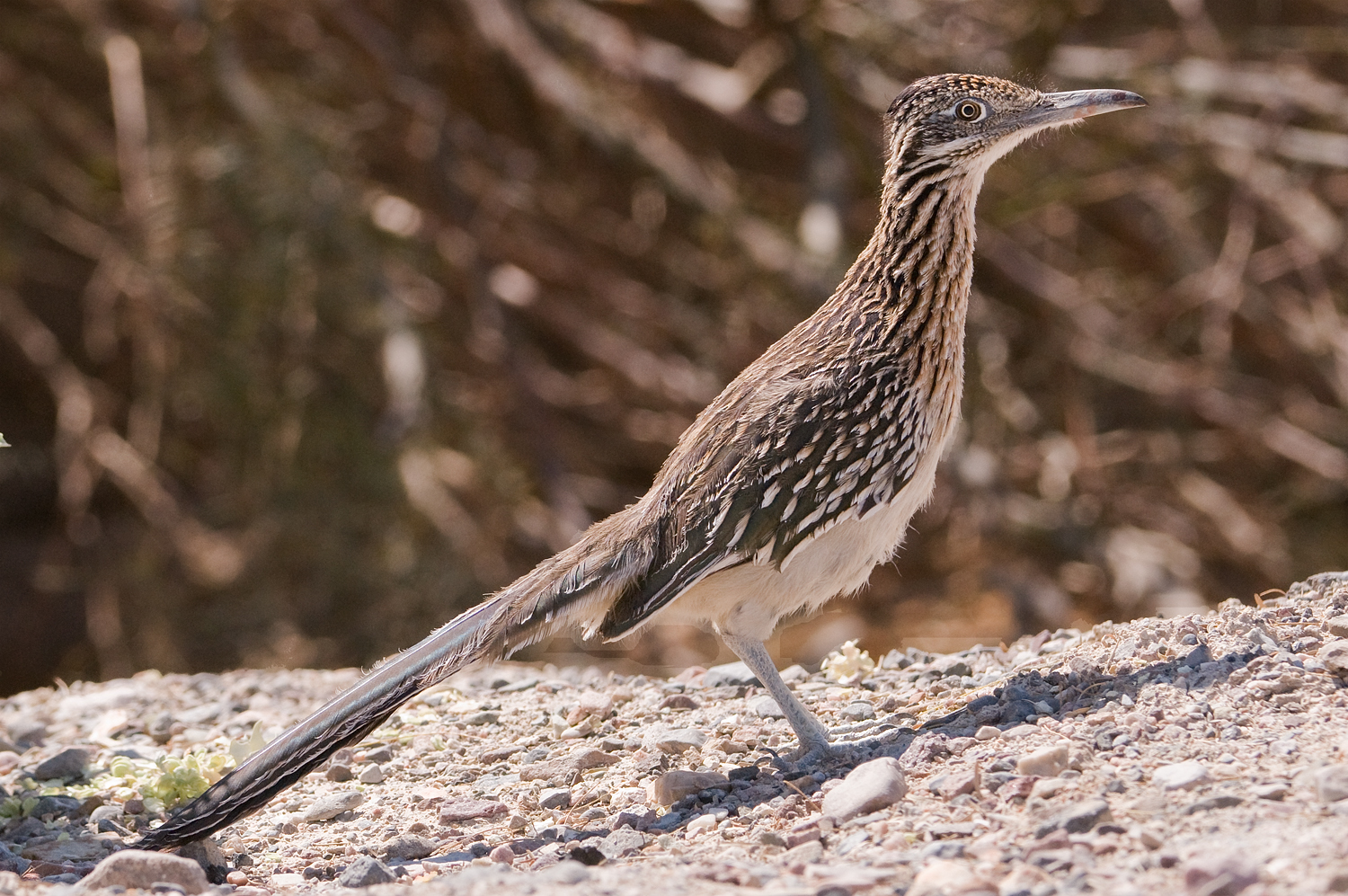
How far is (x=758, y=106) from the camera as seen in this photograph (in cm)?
1055

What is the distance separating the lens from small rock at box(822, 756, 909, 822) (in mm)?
3678

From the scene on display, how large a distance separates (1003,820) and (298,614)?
20.4ft

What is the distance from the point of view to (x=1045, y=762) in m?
3.62

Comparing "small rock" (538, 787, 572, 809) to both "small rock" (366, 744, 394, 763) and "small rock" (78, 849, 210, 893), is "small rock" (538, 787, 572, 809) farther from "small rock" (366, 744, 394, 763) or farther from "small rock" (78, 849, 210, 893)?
"small rock" (78, 849, 210, 893)

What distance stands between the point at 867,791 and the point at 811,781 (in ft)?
1.39

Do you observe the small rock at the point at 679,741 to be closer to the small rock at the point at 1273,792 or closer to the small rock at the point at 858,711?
the small rock at the point at 858,711

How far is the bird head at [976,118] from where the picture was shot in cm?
481

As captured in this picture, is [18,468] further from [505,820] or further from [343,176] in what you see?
[505,820]

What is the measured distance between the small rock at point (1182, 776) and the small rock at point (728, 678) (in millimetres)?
2225

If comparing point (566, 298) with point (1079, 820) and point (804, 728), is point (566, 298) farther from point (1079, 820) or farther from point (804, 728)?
point (1079, 820)

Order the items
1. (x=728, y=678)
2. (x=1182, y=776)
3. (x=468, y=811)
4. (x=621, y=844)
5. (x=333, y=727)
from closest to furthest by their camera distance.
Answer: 1. (x=1182, y=776)
2. (x=621, y=844)
3. (x=333, y=727)
4. (x=468, y=811)
5. (x=728, y=678)

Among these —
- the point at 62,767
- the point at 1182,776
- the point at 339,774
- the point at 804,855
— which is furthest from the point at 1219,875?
the point at 62,767

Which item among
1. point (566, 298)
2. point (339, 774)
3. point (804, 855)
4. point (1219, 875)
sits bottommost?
point (1219, 875)

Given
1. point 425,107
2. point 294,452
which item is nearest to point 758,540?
point 294,452
